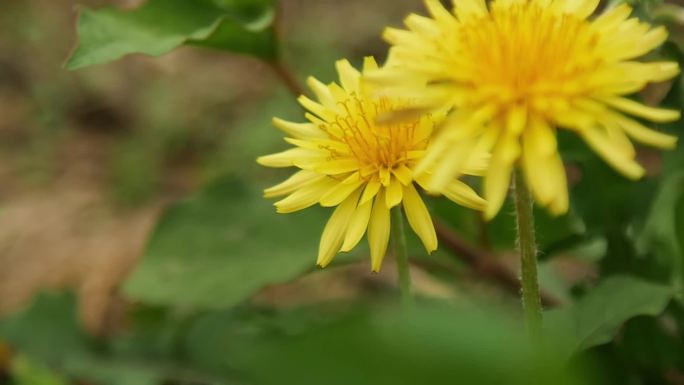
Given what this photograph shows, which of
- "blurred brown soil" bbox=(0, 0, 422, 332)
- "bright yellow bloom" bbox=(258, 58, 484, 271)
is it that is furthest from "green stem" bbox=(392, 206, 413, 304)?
"blurred brown soil" bbox=(0, 0, 422, 332)

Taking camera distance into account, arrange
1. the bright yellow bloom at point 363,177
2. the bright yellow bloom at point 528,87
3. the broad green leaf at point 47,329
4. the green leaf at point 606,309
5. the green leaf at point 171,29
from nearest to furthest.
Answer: the bright yellow bloom at point 528,87
the bright yellow bloom at point 363,177
the green leaf at point 606,309
the green leaf at point 171,29
the broad green leaf at point 47,329

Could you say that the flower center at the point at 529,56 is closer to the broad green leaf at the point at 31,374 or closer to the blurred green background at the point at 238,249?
the blurred green background at the point at 238,249

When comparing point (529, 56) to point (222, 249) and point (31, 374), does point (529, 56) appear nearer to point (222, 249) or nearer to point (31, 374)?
point (222, 249)

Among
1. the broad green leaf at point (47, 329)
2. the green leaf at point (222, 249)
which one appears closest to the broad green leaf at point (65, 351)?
the broad green leaf at point (47, 329)

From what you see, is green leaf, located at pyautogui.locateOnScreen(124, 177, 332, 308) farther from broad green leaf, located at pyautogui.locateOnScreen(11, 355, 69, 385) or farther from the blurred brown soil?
the blurred brown soil

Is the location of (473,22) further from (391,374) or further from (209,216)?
(209,216)

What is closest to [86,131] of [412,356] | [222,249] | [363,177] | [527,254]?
[222,249]
